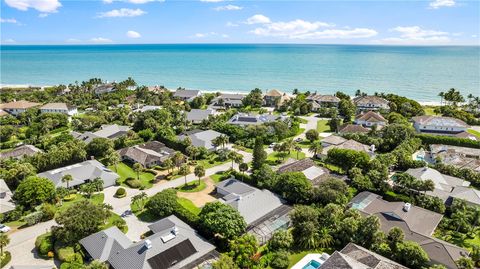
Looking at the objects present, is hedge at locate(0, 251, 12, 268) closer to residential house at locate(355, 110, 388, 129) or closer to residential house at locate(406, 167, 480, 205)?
residential house at locate(406, 167, 480, 205)

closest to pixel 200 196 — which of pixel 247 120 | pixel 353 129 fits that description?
pixel 247 120

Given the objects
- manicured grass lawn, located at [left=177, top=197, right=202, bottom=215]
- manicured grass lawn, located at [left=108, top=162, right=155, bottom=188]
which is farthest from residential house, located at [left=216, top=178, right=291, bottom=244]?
manicured grass lawn, located at [left=108, top=162, right=155, bottom=188]

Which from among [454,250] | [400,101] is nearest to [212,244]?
[454,250]

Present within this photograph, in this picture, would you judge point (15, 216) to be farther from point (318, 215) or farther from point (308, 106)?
point (308, 106)

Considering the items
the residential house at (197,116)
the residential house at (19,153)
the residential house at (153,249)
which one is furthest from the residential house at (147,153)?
the residential house at (153,249)

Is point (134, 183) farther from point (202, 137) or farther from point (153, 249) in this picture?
point (202, 137)
